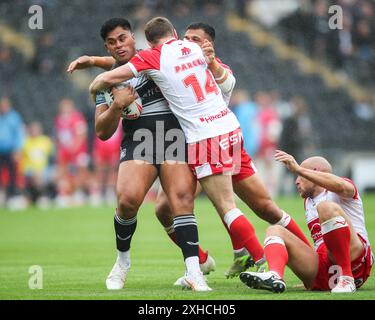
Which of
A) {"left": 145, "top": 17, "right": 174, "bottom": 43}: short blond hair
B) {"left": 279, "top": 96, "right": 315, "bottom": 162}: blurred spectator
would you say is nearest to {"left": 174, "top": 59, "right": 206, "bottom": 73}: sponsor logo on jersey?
{"left": 145, "top": 17, "right": 174, "bottom": 43}: short blond hair

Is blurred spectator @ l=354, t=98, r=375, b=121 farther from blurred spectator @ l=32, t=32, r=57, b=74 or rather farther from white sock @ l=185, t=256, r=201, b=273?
white sock @ l=185, t=256, r=201, b=273

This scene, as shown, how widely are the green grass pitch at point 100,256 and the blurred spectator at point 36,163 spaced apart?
75.4 inches

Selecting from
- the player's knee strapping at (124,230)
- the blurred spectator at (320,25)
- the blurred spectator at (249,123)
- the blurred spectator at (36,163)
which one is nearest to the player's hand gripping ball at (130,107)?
the player's knee strapping at (124,230)

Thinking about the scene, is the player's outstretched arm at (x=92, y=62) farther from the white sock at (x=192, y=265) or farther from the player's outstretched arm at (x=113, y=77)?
the white sock at (x=192, y=265)

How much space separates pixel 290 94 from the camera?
2606cm

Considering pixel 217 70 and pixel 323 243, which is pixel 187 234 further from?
pixel 217 70

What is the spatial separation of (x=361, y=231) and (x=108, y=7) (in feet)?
68.4

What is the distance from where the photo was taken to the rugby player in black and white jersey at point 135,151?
8.04m

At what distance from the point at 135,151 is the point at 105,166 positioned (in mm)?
13970

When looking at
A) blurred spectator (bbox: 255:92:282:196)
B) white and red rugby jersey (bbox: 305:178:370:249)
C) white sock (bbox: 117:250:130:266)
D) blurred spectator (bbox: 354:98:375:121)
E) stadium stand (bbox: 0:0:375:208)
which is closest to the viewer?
white and red rugby jersey (bbox: 305:178:370:249)

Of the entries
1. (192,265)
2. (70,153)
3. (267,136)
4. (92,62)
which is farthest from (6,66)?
(192,265)

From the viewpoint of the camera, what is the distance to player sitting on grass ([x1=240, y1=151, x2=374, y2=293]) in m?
7.20

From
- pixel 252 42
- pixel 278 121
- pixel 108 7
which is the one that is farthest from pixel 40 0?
pixel 278 121

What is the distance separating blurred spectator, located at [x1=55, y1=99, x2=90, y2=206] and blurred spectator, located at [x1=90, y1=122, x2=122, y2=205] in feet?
1.09
